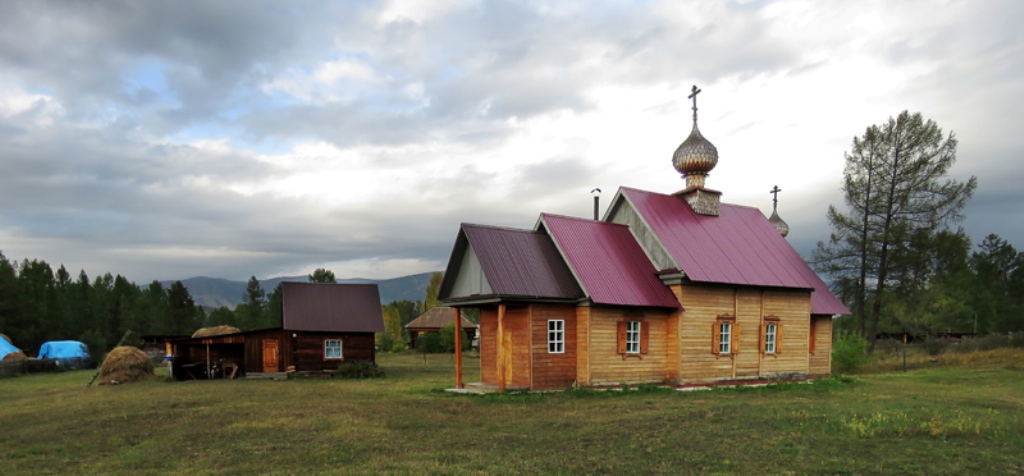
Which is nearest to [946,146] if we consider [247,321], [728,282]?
[728,282]

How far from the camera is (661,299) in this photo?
20875 mm

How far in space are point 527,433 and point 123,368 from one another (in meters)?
24.0

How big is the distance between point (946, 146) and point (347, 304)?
32.4 metres

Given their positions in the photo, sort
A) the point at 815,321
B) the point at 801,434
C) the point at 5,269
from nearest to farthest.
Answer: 1. the point at 801,434
2. the point at 815,321
3. the point at 5,269

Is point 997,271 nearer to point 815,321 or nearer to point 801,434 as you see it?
point 815,321

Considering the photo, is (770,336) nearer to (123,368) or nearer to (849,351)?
(849,351)

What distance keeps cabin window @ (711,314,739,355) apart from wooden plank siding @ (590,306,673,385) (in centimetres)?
191

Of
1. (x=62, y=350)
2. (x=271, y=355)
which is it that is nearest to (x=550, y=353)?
(x=271, y=355)

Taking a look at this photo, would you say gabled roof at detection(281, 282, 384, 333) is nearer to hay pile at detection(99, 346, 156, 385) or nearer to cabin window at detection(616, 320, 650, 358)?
hay pile at detection(99, 346, 156, 385)

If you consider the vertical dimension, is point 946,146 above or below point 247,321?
above

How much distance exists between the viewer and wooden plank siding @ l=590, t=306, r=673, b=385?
19.7 m

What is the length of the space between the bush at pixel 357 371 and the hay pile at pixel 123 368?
8721 millimetres

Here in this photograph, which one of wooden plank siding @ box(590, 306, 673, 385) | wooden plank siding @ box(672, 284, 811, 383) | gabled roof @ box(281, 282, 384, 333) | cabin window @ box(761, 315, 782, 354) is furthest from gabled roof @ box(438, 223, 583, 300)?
gabled roof @ box(281, 282, 384, 333)

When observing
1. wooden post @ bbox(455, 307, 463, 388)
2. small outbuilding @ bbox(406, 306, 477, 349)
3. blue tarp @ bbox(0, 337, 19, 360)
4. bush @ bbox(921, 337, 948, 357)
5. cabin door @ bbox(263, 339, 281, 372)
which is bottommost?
small outbuilding @ bbox(406, 306, 477, 349)
